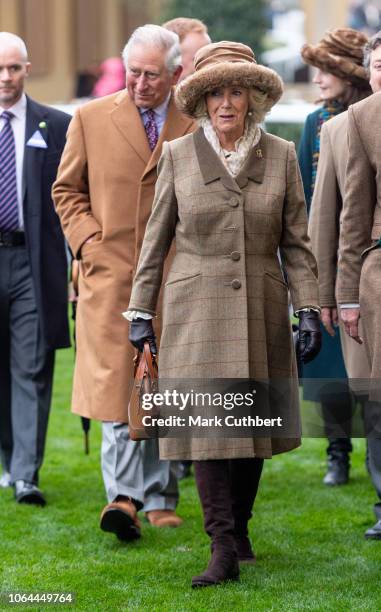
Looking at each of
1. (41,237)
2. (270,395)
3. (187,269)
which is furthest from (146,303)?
(41,237)

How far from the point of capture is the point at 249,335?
644 cm

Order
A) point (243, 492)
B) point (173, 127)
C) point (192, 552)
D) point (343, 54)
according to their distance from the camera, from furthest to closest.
Answer: point (343, 54) < point (173, 127) < point (192, 552) < point (243, 492)

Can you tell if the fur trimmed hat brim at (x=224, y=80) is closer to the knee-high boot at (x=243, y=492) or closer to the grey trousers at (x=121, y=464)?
the knee-high boot at (x=243, y=492)

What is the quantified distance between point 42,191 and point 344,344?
188cm

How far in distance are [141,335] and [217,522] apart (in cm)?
78

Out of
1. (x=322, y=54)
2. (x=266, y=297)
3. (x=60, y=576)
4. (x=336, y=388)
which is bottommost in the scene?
(x=60, y=576)

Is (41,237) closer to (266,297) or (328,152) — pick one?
(328,152)

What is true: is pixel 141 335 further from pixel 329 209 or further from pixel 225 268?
pixel 329 209

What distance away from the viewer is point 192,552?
23.6 feet

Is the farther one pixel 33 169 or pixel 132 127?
pixel 33 169

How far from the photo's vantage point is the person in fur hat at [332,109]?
325 inches

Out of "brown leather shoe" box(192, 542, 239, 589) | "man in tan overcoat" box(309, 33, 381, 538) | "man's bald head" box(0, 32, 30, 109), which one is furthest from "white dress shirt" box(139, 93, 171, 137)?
"brown leather shoe" box(192, 542, 239, 589)

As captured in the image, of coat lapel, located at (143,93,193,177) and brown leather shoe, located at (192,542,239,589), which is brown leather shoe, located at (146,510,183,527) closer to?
brown leather shoe, located at (192,542,239,589)

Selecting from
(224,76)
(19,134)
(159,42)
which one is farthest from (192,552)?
(19,134)
